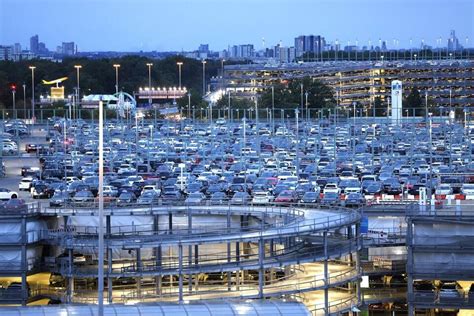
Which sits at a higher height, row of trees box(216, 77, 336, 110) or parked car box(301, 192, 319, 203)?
row of trees box(216, 77, 336, 110)

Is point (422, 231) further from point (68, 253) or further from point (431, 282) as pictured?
point (68, 253)

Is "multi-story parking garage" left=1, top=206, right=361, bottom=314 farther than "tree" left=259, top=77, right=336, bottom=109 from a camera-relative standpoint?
No

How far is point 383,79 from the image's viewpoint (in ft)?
526

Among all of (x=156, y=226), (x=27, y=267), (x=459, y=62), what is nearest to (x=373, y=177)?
(x=156, y=226)

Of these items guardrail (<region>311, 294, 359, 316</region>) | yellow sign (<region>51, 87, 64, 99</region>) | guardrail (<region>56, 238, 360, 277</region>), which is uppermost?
yellow sign (<region>51, 87, 64, 99</region>)

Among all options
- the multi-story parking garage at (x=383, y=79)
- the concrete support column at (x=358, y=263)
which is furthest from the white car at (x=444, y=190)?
the multi-story parking garage at (x=383, y=79)

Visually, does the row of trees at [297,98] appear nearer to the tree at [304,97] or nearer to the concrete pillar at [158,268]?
the tree at [304,97]

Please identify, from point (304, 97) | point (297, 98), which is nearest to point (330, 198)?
point (304, 97)

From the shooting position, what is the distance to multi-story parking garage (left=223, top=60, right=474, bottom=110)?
15738 cm

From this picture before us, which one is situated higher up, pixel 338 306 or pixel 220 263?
pixel 220 263

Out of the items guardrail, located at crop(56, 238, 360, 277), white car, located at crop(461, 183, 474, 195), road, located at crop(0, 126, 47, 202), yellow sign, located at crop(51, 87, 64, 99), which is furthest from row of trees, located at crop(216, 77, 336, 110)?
guardrail, located at crop(56, 238, 360, 277)

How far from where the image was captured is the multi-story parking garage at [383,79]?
6196 inches

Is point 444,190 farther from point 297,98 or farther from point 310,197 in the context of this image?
point 297,98

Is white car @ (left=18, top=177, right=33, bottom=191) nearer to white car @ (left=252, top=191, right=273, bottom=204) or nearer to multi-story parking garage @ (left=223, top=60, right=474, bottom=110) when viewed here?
white car @ (left=252, top=191, right=273, bottom=204)
